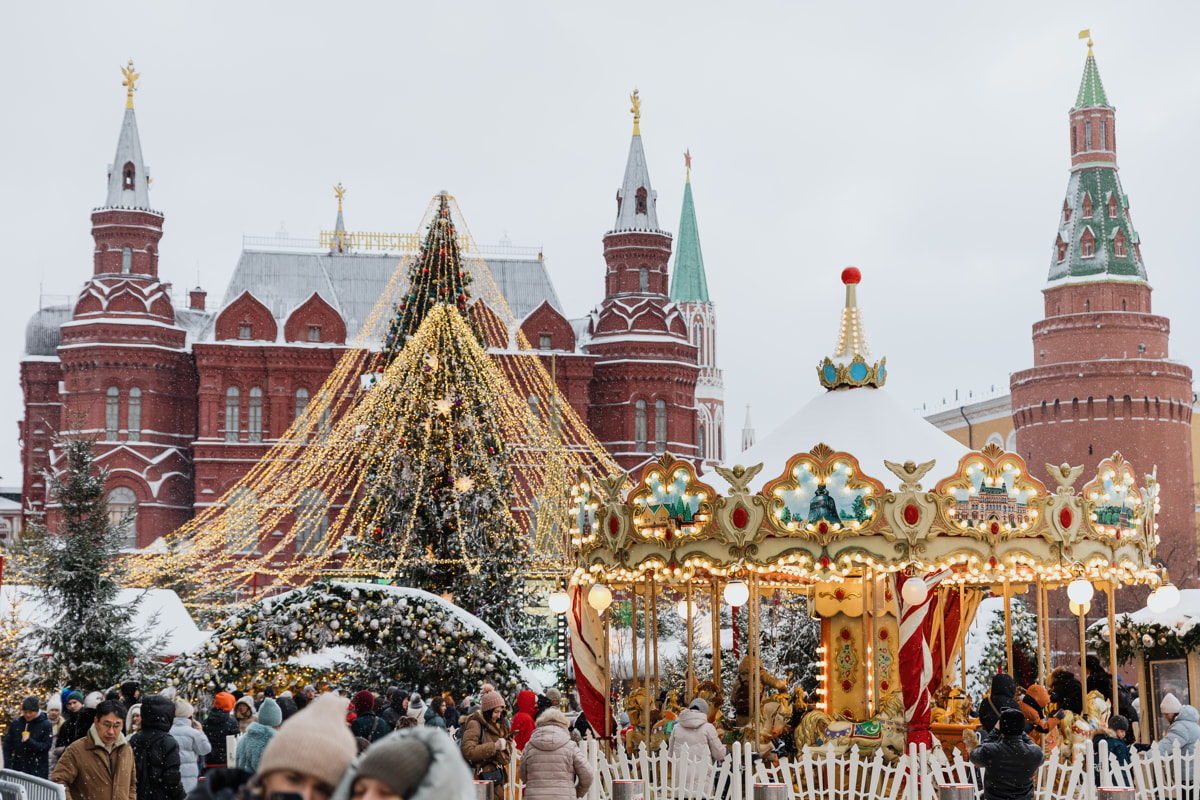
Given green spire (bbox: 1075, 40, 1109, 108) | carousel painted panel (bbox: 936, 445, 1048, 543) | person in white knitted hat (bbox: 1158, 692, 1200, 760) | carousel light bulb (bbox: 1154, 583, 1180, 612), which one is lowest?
person in white knitted hat (bbox: 1158, 692, 1200, 760)

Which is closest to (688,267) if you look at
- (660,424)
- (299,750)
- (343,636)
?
(660,424)

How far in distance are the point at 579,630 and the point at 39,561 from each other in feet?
39.1

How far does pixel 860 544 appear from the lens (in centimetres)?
1282

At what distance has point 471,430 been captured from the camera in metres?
23.8

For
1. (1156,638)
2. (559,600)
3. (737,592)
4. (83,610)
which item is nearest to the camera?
(737,592)

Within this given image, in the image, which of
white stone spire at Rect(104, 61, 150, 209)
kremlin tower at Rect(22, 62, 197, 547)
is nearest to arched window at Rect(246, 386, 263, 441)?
kremlin tower at Rect(22, 62, 197, 547)

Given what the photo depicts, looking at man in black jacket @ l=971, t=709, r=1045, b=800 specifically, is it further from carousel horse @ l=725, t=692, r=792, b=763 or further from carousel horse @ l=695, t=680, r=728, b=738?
carousel horse @ l=695, t=680, r=728, b=738

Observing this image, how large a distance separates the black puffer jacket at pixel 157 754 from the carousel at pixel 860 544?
18.8ft

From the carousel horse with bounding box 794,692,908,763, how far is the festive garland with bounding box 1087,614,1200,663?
8028mm

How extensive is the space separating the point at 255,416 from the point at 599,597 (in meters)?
38.3

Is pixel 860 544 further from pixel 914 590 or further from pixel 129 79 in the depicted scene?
pixel 129 79

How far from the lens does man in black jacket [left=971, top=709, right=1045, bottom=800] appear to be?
7.90 m

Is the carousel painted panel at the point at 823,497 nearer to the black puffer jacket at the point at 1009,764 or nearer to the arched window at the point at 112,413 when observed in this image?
the black puffer jacket at the point at 1009,764

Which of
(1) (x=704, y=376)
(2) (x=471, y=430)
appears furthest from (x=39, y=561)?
(1) (x=704, y=376)
